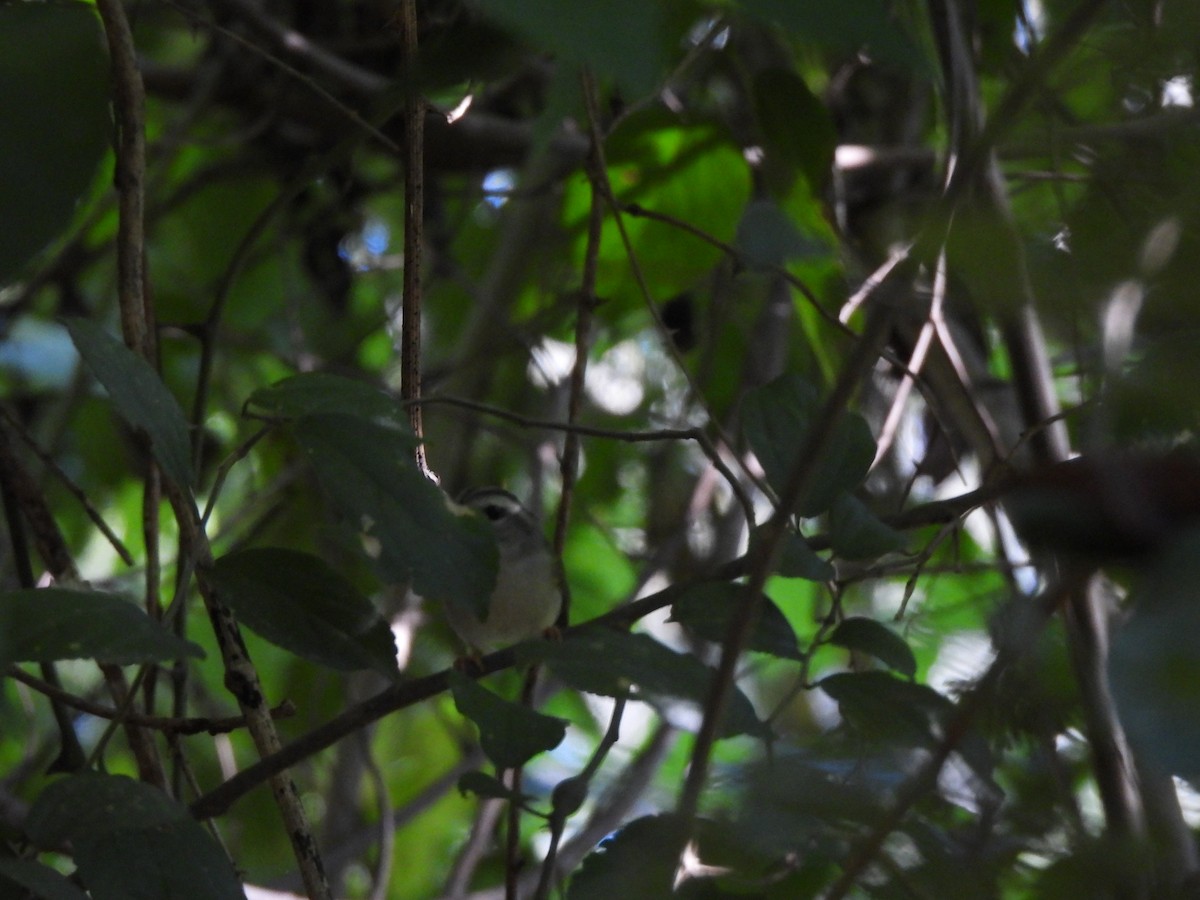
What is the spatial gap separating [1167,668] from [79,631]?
0.73 meters

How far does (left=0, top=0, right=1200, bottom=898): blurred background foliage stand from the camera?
0.64 meters

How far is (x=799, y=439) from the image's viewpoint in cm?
119

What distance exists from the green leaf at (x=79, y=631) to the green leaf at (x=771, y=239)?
50 centimetres

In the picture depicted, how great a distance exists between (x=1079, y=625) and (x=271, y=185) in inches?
98.9

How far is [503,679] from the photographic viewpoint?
291 centimetres

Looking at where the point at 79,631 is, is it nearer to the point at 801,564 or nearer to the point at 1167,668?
the point at 801,564

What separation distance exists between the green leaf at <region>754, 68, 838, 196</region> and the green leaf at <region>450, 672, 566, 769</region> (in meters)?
1.23

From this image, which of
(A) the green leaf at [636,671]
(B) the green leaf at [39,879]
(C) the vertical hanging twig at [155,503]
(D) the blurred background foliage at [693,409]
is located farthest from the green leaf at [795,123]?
(B) the green leaf at [39,879]

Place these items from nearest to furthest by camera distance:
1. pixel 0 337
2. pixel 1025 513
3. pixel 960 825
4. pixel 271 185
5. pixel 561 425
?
pixel 1025 513, pixel 960 825, pixel 561 425, pixel 0 337, pixel 271 185

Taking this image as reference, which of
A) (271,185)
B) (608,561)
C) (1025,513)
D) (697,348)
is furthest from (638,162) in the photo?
(1025,513)

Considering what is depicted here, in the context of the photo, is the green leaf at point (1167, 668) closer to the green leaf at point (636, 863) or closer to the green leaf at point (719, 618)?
the green leaf at point (636, 863)

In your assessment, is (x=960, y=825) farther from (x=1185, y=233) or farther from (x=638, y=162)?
(x=638, y=162)

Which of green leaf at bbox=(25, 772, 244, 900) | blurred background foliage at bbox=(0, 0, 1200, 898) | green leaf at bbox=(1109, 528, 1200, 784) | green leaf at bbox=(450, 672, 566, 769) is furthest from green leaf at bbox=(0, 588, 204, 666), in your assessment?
green leaf at bbox=(1109, 528, 1200, 784)

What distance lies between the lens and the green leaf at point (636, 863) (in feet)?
2.20
